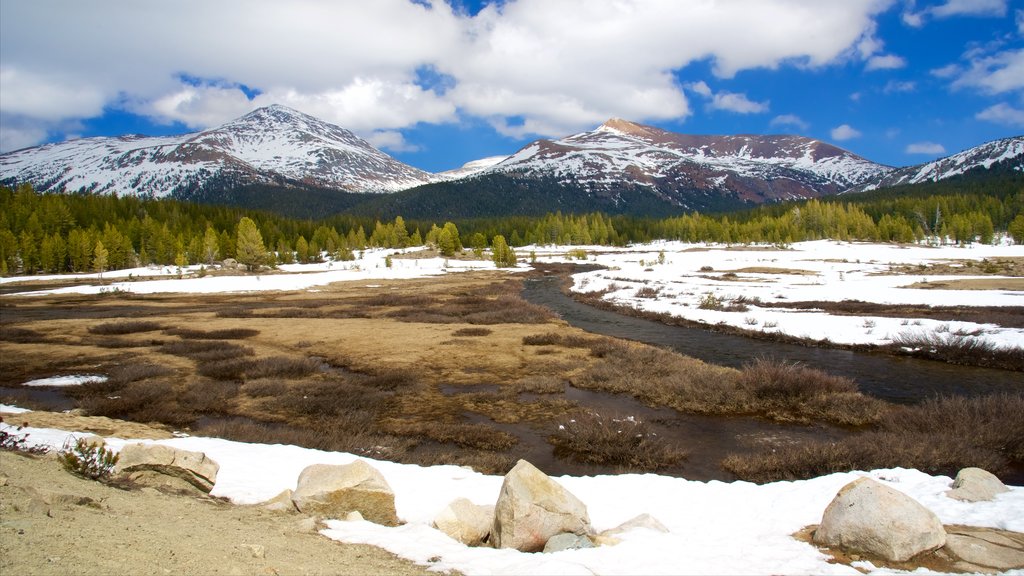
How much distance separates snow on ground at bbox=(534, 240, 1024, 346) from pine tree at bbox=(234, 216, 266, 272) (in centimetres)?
6655

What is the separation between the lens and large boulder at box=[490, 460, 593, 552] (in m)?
7.10

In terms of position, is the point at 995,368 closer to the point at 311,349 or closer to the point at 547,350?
the point at 547,350

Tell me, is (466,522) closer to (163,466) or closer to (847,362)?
(163,466)

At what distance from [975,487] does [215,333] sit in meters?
36.4

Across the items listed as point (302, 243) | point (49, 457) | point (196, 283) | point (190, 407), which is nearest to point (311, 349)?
point (190, 407)

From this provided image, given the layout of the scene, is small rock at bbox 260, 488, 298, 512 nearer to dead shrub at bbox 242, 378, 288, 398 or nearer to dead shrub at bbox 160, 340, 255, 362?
dead shrub at bbox 242, 378, 288, 398

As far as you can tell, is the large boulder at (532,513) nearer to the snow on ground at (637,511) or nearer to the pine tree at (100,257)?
the snow on ground at (637,511)

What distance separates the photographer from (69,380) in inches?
782

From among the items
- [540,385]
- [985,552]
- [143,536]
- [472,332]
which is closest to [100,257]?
[472,332]

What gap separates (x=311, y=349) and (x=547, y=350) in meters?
13.2

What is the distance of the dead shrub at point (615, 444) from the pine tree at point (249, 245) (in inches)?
3742

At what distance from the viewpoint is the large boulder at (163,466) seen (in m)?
8.30

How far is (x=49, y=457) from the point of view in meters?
8.42

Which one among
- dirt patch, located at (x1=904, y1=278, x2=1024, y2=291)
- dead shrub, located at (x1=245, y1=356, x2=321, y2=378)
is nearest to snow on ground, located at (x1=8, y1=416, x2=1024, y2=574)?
dead shrub, located at (x1=245, y1=356, x2=321, y2=378)
